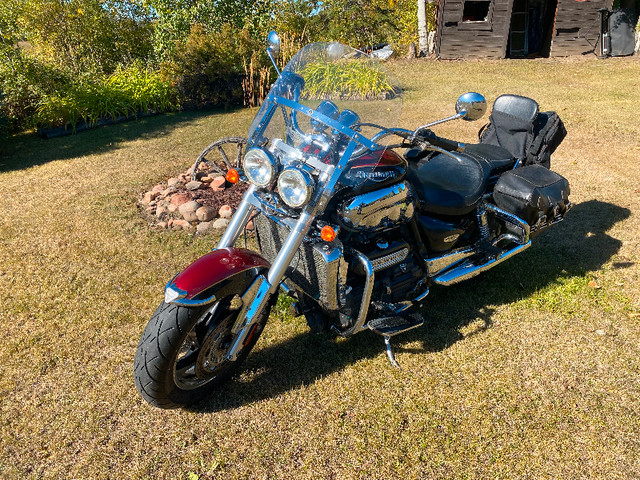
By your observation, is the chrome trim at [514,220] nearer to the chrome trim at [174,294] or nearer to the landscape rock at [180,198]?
the chrome trim at [174,294]

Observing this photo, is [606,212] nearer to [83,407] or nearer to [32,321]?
[83,407]

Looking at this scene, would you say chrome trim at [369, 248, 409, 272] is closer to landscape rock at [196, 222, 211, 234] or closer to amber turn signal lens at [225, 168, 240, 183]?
amber turn signal lens at [225, 168, 240, 183]

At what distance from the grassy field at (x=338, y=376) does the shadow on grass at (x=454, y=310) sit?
0.05ft

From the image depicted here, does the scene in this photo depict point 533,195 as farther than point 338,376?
Yes

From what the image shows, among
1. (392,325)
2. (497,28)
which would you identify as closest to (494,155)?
(392,325)

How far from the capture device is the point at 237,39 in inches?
389

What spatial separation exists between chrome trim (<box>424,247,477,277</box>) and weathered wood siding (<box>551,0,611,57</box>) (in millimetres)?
14209

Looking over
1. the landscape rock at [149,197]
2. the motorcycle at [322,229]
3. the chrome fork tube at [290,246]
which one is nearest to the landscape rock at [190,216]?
the landscape rock at [149,197]

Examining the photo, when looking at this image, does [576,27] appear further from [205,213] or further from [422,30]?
[205,213]

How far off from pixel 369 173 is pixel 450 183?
39.0 inches

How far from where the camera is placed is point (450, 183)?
337 centimetres

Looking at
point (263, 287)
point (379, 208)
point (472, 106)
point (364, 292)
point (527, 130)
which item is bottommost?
point (364, 292)

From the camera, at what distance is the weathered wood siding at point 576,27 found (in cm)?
1430

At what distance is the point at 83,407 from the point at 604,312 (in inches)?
148
